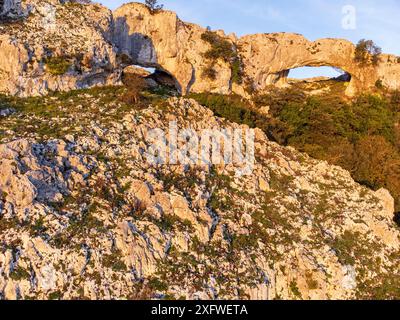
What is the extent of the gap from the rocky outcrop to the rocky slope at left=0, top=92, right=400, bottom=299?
16351 millimetres

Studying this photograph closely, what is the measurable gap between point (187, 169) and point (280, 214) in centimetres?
735

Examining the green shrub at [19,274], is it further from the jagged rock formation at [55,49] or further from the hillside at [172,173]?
the jagged rock formation at [55,49]

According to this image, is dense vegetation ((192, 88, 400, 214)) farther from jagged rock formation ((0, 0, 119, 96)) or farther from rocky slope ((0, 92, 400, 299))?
jagged rock formation ((0, 0, 119, 96))

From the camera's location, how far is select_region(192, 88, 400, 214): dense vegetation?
124ft

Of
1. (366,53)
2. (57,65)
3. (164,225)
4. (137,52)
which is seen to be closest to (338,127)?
(366,53)

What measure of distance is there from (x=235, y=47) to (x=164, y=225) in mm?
34225

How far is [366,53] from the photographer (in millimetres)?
52781

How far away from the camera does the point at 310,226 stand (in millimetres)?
27094

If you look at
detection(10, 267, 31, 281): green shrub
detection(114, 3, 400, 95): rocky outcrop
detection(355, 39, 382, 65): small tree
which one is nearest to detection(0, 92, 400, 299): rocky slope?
detection(10, 267, 31, 281): green shrub

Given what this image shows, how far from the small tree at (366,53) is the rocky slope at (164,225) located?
26.3 metres

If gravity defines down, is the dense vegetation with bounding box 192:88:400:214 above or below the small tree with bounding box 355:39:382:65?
below

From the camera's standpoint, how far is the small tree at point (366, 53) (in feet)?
172

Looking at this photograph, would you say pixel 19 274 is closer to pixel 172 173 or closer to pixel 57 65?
pixel 172 173

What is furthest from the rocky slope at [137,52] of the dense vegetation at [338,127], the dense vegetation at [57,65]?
the dense vegetation at [338,127]
